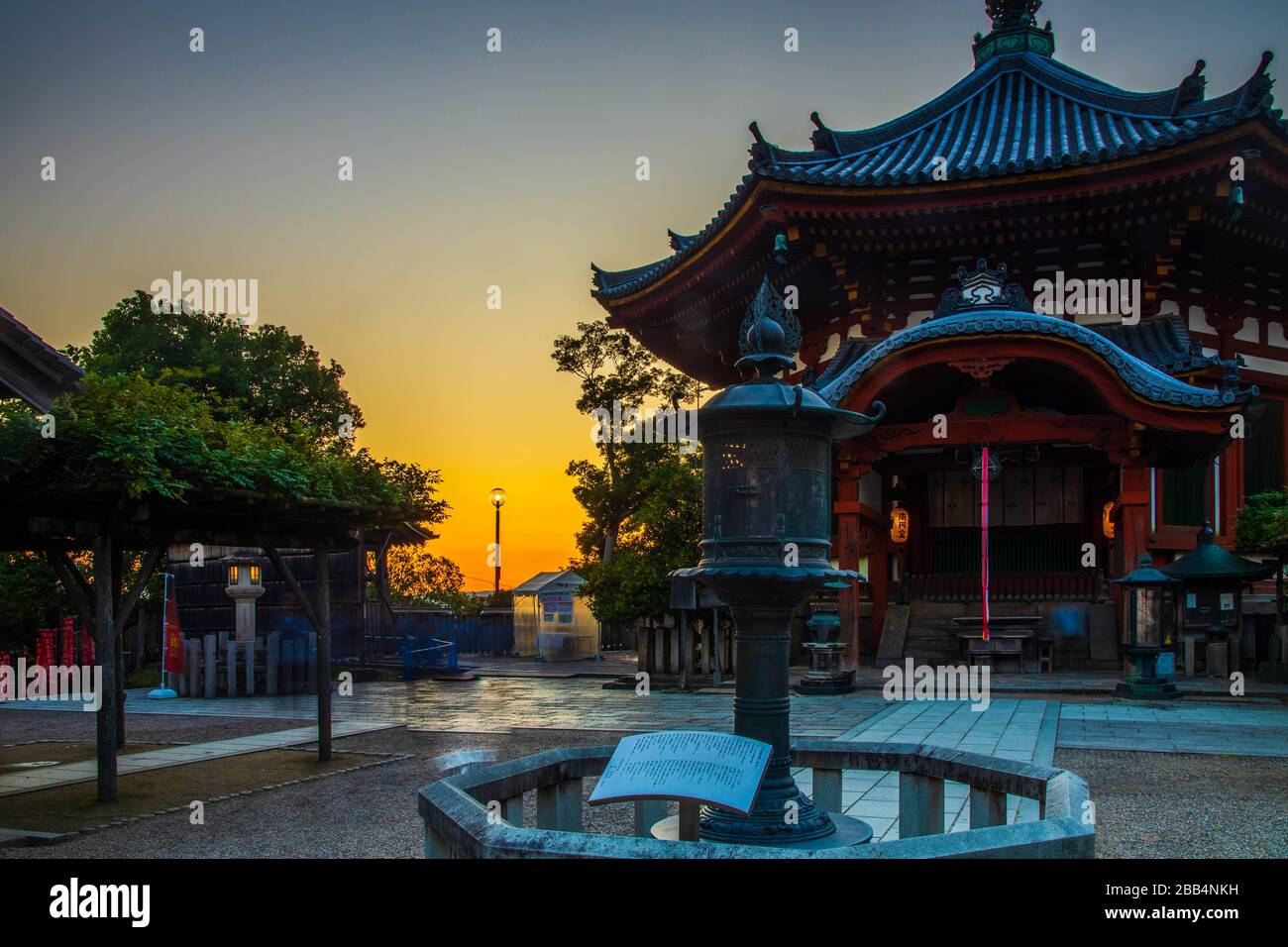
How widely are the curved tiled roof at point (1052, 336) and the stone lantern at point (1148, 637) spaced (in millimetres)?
2658

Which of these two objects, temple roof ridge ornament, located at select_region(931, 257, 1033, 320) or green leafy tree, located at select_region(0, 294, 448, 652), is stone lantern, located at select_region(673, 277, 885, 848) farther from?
temple roof ridge ornament, located at select_region(931, 257, 1033, 320)

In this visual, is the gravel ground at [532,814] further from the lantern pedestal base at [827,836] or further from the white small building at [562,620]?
the white small building at [562,620]

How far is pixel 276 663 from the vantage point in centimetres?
2045

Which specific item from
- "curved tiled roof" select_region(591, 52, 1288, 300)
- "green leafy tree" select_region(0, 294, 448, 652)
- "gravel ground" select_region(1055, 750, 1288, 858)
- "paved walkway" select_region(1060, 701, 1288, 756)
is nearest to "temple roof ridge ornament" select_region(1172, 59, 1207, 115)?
"curved tiled roof" select_region(591, 52, 1288, 300)

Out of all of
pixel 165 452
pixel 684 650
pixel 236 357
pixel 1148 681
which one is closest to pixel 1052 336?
pixel 1148 681

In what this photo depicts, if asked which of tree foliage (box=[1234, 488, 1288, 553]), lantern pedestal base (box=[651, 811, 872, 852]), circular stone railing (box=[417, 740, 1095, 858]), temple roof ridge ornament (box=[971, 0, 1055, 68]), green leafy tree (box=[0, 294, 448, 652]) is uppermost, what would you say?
temple roof ridge ornament (box=[971, 0, 1055, 68])

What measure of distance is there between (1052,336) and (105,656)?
13317 millimetres

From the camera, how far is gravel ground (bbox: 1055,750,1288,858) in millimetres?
6867

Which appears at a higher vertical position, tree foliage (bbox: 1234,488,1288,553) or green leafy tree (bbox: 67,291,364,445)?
green leafy tree (bbox: 67,291,364,445)

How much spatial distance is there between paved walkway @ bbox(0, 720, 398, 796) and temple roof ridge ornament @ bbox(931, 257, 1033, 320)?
10885mm

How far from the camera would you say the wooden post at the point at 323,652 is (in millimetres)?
11586

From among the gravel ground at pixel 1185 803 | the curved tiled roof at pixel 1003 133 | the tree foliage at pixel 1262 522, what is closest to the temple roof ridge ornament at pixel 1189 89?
the curved tiled roof at pixel 1003 133

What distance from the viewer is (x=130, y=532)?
10.6 meters

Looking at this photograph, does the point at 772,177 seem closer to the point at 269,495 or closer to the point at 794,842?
the point at 269,495
